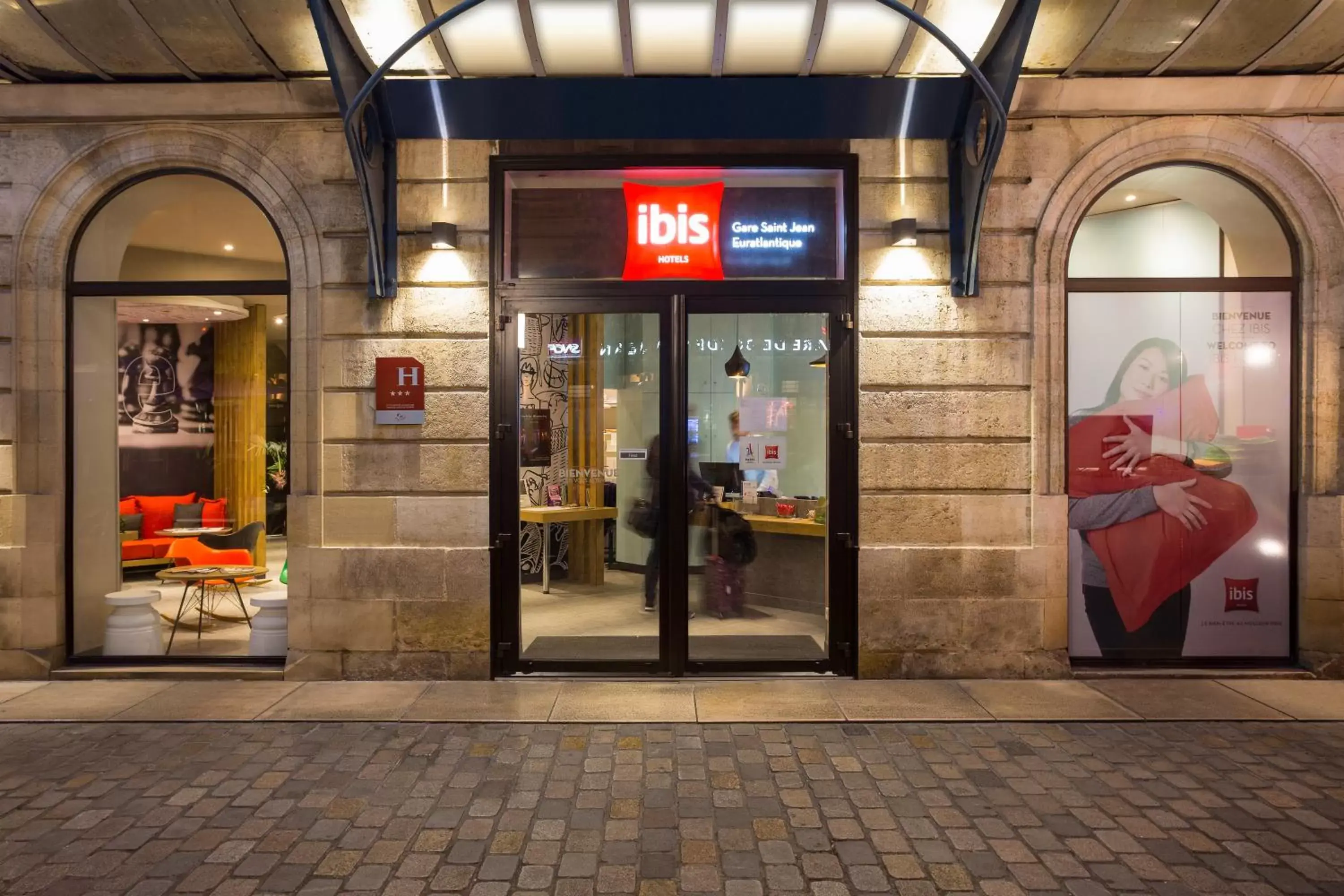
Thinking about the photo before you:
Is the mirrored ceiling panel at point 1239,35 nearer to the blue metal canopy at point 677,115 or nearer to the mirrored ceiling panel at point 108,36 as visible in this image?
the blue metal canopy at point 677,115

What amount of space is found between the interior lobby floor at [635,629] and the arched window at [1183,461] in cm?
235

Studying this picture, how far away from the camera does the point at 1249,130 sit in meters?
6.53

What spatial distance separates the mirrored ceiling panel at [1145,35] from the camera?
5.66 meters

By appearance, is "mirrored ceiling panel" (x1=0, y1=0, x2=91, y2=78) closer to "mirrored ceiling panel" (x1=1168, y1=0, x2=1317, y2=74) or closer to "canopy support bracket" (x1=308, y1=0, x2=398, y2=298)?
"canopy support bracket" (x1=308, y1=0, x2=398, y2=298)

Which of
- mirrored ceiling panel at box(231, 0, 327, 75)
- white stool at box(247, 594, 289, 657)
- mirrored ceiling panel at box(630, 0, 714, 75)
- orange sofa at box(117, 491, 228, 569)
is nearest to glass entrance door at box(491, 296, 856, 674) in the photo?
mirrored ceiling panel at box(630, 0, 714, 75)

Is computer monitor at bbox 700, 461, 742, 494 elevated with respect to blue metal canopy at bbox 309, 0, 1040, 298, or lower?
lower

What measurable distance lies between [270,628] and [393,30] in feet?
16.1

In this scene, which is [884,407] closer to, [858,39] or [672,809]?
[858,39]

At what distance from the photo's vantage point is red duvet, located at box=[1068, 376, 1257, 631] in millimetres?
6688

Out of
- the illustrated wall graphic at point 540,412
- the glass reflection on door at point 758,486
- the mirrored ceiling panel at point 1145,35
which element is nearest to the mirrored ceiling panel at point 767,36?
the glass reflection on door at point 758,486

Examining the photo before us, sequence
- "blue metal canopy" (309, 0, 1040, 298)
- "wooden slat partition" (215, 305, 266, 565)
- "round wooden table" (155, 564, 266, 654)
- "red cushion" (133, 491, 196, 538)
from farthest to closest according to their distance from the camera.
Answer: "red cushion" (133, 491, 196, 538) → "round wooden table" (155, 564, 266, 654) → "wooden slat partition" (215, 305, 266, 565) → "blue metal canopy" (309, 0, 1040, 298)

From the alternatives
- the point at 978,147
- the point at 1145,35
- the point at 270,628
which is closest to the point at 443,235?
the point at 270,628

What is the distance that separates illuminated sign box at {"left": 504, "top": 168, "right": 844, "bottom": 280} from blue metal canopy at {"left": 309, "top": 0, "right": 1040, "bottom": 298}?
1.32ft

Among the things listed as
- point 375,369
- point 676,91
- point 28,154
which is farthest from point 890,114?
point 28,154
